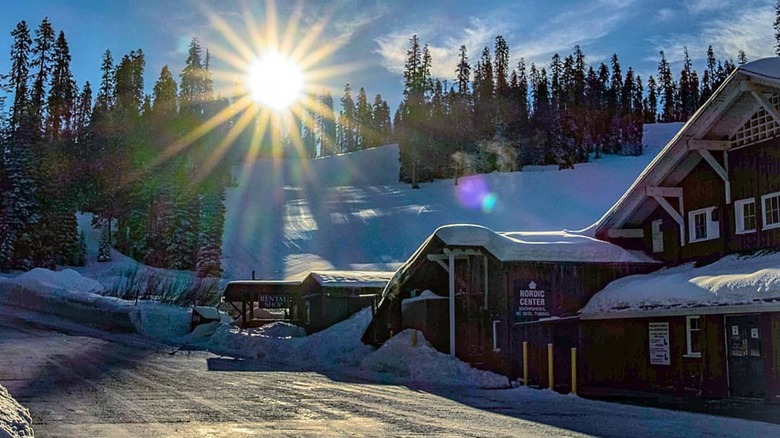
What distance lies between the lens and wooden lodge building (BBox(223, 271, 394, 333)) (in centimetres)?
3584

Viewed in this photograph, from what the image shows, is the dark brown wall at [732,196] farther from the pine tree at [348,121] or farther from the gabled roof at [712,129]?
the pine tree at [348,121]

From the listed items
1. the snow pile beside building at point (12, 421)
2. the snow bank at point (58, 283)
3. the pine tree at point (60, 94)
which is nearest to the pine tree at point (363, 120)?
the pine tree at point (60, 94)

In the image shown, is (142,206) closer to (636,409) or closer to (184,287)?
(184,287)

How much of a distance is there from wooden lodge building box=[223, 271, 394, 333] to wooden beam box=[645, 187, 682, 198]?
15.7m

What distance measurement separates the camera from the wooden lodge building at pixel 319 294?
118ft

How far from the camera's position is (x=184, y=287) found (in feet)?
145

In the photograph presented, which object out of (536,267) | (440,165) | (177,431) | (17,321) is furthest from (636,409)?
(440,165)

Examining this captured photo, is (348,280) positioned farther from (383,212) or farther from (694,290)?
(383,212)

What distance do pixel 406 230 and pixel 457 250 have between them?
45.0 meters

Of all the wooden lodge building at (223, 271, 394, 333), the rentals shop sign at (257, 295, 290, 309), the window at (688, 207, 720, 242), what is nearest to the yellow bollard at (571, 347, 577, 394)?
the window at (688, 207, 720, 242)

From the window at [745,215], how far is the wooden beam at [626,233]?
12.9 ft

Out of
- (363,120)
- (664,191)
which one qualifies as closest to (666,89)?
(363,120)

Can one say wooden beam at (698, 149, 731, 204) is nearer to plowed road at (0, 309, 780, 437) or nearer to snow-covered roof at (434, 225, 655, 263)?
snow-covered roof at (434, 225, 655, 263)

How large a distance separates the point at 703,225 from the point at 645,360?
4004 mm
